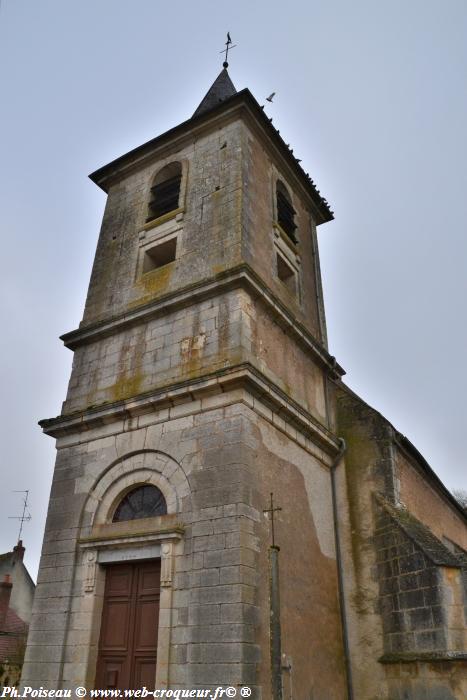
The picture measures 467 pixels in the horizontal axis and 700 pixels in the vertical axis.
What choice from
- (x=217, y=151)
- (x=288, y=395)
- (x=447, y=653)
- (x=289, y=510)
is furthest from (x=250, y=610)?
(x=217, y=151)

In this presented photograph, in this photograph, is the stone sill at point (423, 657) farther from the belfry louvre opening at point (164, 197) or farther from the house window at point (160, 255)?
the belfry louvre opening at point (164, 197)

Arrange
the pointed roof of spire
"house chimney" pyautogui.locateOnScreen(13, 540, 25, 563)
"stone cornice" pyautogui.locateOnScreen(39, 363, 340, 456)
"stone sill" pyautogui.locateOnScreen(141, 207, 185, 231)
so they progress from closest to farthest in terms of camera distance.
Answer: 1. "stone cornice" pyautogui.locateOnScreen(39, 363, 340, 456)
2. "stone sill" pyautogui.locateOnScreen(141, 207, 185, 231)
3. the pointed roof of spire
4. "house chimney" pyautogui.locateOnScreen(13, 540, 25, 563)

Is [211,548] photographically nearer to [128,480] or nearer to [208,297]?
[128,480]

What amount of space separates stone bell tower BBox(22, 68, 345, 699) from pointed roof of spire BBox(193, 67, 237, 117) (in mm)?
2512

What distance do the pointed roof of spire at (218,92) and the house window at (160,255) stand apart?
183 inches

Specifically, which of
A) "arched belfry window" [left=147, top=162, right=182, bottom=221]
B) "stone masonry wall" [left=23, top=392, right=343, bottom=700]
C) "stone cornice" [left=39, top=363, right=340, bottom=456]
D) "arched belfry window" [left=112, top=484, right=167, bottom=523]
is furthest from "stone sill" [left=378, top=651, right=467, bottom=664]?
"arched belfry window" [left=147, top=162, right=182, bottom=221]

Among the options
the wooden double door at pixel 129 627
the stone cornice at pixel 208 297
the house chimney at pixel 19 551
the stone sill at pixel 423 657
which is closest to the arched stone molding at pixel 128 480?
the wooden double door at pixel 129 627

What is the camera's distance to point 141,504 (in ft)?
29.0

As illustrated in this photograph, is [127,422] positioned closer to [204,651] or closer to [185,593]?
[185,593]

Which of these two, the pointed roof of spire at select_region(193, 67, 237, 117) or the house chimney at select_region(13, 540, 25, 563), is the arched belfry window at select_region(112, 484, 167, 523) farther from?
the house chimney at select_region(13, 540, 25, 563)

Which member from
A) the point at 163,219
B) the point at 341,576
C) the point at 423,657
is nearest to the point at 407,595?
the point at 423,657

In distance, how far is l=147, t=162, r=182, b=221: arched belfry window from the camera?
40.9 feet

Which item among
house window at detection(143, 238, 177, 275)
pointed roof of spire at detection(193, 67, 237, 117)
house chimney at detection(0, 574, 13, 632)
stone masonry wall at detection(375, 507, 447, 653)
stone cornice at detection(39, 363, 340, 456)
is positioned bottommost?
stone masonry wall at detection(375, 507, 447, 653)

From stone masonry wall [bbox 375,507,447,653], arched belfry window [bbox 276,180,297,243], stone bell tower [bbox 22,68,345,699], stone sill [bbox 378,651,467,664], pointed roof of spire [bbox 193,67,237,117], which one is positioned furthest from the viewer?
pointed roof of spire [bbox 193,67,237,117]
